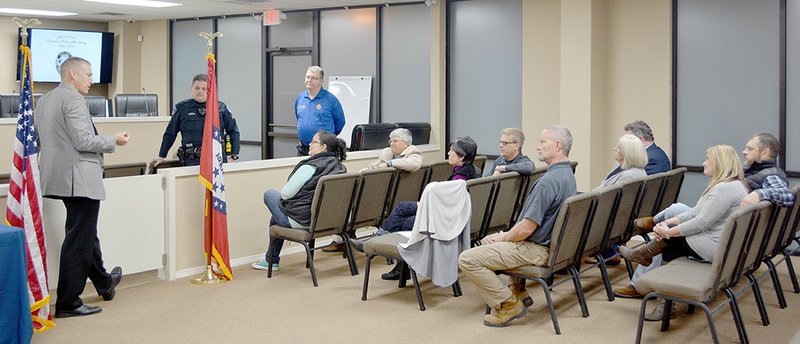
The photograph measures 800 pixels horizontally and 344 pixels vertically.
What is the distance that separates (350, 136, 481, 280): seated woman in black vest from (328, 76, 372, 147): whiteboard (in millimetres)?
4945

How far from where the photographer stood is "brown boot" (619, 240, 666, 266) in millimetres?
5316

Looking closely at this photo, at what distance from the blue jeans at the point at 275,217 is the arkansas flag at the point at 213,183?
316mm

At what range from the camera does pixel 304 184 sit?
6301mm

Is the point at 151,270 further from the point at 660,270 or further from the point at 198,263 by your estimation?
the point at 660,270

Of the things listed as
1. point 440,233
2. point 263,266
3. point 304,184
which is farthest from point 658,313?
point 263,266

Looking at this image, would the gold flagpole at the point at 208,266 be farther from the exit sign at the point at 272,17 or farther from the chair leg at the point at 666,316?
the exit sign at the point at 272,17

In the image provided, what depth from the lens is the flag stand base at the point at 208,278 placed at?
6352 millimetres

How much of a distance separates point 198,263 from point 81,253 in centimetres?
137

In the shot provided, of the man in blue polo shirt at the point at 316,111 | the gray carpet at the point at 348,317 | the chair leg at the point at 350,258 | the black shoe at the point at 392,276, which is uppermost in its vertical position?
the man in blue polo shirt at the point at 316,111

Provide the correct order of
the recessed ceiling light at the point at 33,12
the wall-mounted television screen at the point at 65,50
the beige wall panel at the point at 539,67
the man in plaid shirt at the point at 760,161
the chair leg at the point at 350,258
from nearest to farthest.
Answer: the man in plaid shirt at the point at 760,161
the chair leg at the point at 350,258
the beige wall panel at the point at 539,67
the recessed ceiling light at the point at 33,12
the wall-mounted television screen at the point at 65,50

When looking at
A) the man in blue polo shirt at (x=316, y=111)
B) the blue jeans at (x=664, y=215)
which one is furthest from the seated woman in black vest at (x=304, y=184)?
the blue jeans at (x=664, y=215)

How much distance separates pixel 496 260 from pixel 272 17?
8.02 metres

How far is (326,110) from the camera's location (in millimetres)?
8094

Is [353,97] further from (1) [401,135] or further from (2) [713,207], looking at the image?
(2) [713,207]
